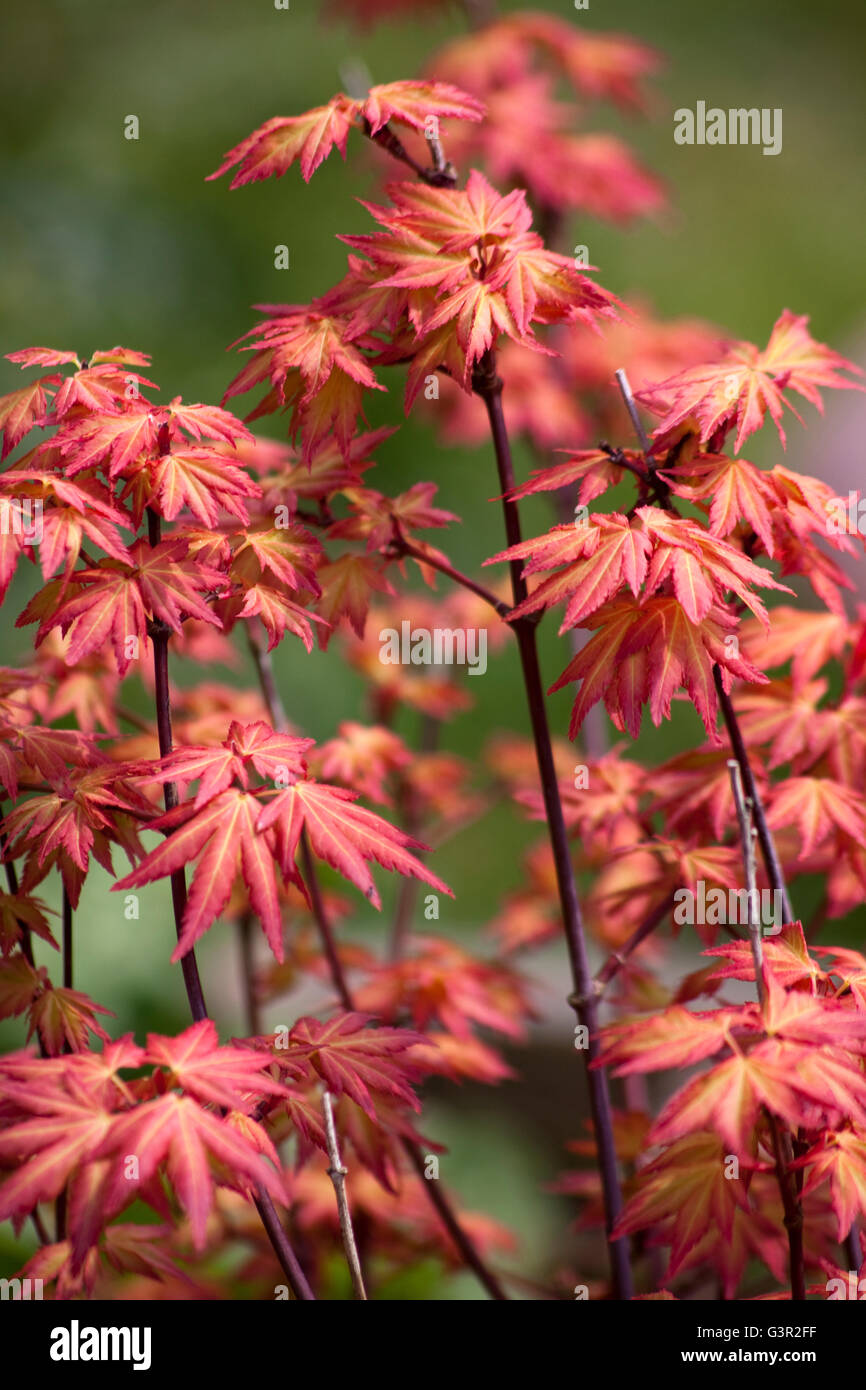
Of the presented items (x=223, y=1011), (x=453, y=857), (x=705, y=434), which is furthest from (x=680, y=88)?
(x=705, y=434)

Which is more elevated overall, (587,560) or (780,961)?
(587,560)

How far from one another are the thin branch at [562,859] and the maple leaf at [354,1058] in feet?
0.52

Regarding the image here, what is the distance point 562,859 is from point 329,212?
2.67m

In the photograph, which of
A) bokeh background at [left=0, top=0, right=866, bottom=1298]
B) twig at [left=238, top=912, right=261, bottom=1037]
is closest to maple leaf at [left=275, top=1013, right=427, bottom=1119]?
twig at [left=238, top=912, right=261, bottom=1037]

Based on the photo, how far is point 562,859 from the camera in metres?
0.93

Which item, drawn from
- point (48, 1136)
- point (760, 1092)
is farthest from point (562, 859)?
point (48, 1136)

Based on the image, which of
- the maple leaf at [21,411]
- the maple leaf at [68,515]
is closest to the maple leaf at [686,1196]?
the maple leaf at [68,515]

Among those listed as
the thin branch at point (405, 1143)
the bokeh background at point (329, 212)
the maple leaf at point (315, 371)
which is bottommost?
the thin branch at point (405, 1143)

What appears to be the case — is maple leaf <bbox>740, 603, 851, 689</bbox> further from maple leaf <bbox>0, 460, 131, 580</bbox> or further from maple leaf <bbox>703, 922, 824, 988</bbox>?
maple leaf <bbox>0, 460, 131, 580</bbox>

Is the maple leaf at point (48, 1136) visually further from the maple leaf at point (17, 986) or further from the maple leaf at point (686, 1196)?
the maple leaf at point (686, 1196)

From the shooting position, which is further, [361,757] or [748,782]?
[361,757]

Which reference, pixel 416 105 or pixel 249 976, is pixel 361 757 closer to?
pixel 249 976

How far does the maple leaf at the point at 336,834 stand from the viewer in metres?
0.70

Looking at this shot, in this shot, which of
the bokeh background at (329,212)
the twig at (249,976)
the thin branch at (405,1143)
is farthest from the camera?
the bokeh background at (329,212)
